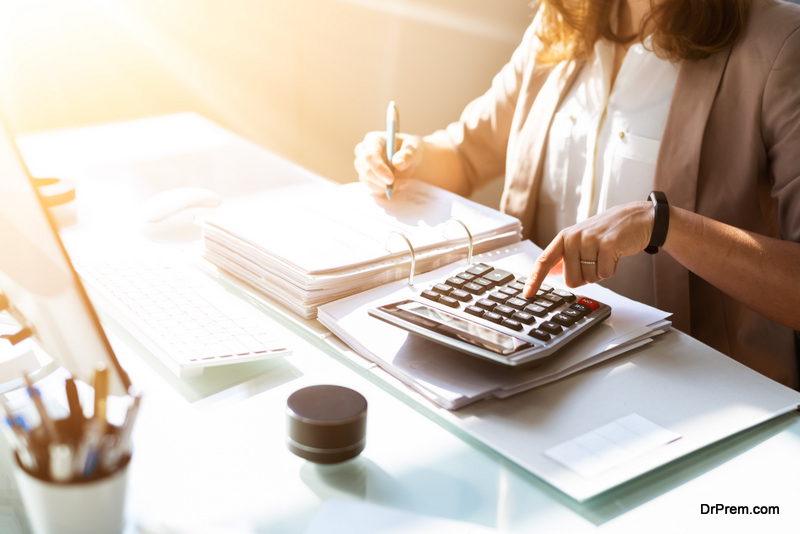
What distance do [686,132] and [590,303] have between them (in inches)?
20.0

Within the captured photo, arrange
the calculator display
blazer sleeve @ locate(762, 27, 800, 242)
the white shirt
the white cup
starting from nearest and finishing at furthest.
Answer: the white cup
the calculator display
blazer sleeve @ locate(762, 27, 800, 242)
the white shirt

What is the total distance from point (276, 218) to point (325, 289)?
7.8 inches

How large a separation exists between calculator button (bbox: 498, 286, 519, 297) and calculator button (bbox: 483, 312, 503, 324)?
0.05m

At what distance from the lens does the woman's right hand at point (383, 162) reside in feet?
3.87

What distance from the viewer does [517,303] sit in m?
0.77

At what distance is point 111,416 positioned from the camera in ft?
2.01

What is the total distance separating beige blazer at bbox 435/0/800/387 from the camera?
106 centimetres

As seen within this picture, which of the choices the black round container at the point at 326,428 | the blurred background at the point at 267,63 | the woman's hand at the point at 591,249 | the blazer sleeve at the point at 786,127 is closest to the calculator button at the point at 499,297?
the woman's hand at the point at 591,249

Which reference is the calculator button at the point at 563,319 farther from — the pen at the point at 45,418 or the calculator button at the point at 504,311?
the pen at the point at 45,418

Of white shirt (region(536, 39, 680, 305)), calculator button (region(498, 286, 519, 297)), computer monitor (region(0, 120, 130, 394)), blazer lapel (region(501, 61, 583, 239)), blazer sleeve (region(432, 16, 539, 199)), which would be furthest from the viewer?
blazer sleeve (region(432, 16, 539, 199))

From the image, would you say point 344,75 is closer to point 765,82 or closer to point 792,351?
point 765,82

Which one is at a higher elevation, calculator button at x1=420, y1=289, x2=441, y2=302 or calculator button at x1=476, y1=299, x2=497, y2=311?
calculator button at x1=476, y1=299, x2=497, y2=311

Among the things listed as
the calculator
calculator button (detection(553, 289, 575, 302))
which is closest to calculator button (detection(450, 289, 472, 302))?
the calculator

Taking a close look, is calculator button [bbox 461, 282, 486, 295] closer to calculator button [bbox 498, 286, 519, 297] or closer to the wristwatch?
calculator button [bbox 498, 286, 519, 297]
